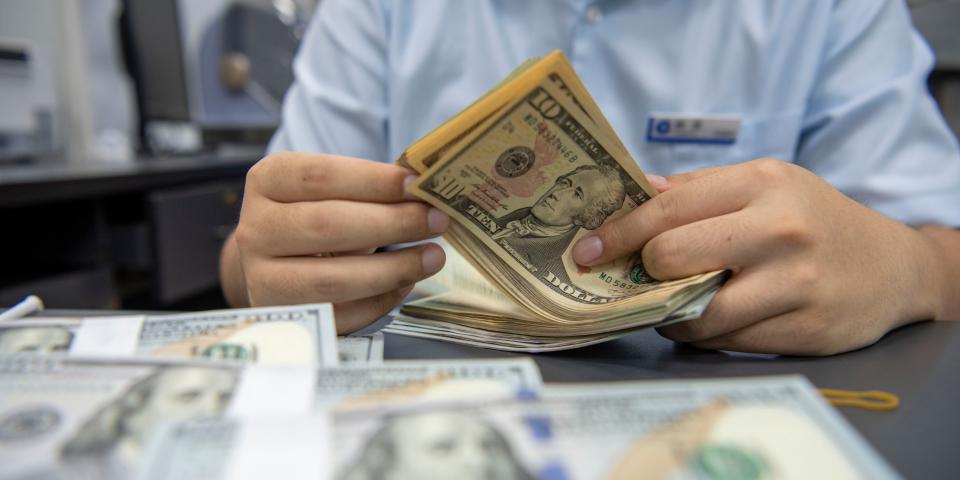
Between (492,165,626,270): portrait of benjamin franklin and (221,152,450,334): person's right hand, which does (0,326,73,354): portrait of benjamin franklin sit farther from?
(492,165,626,270): portrait of benjamin franklin

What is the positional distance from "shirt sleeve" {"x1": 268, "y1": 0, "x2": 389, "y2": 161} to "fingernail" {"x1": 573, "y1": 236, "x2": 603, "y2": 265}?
20.3 inches

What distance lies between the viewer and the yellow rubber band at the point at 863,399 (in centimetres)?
34

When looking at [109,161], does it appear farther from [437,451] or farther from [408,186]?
[437,451]

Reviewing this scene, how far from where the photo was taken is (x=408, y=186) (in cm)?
42

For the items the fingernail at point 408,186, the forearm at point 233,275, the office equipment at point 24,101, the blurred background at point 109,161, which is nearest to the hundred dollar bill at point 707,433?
the fingernail at point 408,186

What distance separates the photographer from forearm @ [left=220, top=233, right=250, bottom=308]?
0.65 meters

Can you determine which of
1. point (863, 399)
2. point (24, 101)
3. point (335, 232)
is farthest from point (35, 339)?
point (24, 101)

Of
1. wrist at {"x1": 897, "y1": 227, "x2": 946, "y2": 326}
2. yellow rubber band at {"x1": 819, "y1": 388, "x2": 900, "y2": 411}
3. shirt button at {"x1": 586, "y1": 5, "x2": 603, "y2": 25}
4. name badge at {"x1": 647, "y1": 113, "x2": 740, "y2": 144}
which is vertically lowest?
yellow rubber band at {"x1": 819, "y1": 388, "x2": 900, "y2": 411}

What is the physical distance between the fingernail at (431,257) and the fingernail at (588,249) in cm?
11

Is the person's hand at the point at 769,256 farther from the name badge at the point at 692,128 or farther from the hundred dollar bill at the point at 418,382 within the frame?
the name badge at the point at 692,128

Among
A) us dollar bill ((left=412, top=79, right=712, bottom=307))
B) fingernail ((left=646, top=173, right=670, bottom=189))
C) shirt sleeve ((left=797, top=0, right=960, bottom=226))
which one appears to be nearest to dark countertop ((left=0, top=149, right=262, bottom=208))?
us dollar bill ((left=412, top=79, right=712, bottom=307))

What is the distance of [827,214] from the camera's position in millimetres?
441

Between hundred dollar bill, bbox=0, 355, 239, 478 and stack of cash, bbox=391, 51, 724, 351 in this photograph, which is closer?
hundred dollar bill, bbox=0, 355, 239, 478

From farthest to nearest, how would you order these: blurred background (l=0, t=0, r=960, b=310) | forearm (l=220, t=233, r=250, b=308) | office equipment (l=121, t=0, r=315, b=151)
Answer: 1. office equipment (l=121, t=0, r=315, b=151)
2. blurred background (l=0, t=0, r=960, b=310)
3. forearm (l=220, t=233, r=250, b=308)
